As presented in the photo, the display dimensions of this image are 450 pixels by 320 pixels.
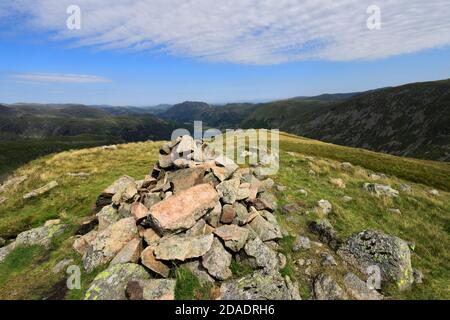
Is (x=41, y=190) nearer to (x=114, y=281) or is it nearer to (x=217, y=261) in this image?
(x=114, y=281)

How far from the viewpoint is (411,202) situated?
24844 millimetres

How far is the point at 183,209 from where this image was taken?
15.4 m

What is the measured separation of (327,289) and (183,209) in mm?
7500

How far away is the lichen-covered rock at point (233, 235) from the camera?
14.1 meters

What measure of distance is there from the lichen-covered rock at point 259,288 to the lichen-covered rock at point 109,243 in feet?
18.9

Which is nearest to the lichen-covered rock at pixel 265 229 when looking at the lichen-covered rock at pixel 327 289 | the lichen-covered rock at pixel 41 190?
the lichen-covered rock at pixel 327 289

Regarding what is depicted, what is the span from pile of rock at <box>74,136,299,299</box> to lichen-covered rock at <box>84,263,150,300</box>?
0.13 feet

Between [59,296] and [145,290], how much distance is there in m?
3.94

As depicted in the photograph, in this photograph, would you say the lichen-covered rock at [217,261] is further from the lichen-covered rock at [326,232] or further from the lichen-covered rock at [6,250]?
the lichen-covered rock at [6,250]

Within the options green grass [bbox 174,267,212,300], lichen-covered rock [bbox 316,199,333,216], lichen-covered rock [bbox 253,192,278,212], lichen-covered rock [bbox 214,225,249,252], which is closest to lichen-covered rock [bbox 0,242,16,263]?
green grass [bbox 174,267,212,300]

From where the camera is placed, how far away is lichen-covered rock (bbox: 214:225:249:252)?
1412 cm

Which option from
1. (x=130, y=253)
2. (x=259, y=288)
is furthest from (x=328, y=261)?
(x=130, y=253)

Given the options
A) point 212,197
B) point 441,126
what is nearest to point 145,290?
point 212,197

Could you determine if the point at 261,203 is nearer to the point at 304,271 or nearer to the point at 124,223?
the point at 304,271
